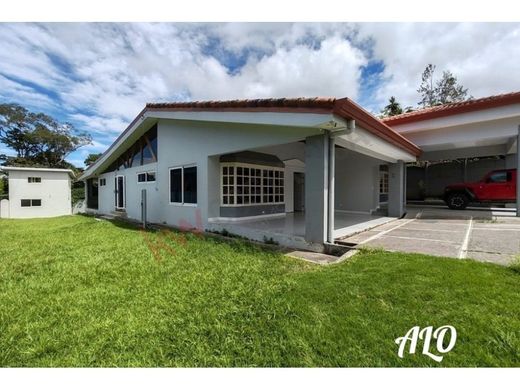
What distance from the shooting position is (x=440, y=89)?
90.3 ft

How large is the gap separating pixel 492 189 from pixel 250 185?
34.3 feet

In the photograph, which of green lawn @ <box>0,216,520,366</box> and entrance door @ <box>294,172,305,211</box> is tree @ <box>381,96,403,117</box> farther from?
green lawn @ <box>0,216,520,366</box>

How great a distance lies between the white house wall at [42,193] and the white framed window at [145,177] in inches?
711

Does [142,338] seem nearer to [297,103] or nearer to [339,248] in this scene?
[339,248]

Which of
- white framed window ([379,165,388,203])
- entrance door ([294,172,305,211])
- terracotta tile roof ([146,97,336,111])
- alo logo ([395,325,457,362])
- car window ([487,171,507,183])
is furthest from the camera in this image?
white framed window ([379,165,388,203])

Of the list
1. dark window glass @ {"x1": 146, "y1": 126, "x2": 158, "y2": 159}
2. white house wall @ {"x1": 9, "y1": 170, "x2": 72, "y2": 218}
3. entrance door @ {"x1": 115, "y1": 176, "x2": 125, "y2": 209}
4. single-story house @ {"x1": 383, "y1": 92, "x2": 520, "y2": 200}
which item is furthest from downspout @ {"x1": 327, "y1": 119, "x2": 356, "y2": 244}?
white house wall @ {"x1": 9, "y1": 170, "x2": 72, "y2": 218}

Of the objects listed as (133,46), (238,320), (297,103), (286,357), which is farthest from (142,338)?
(133,46)

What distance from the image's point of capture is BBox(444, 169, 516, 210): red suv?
10.8 metres

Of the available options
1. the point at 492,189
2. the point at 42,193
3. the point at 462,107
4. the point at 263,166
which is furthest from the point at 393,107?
the point at 42,193

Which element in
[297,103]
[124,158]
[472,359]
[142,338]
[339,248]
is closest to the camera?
[472,359]

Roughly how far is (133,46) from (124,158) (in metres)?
10.4

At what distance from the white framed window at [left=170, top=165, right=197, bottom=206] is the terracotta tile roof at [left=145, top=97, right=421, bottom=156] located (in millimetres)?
2150
